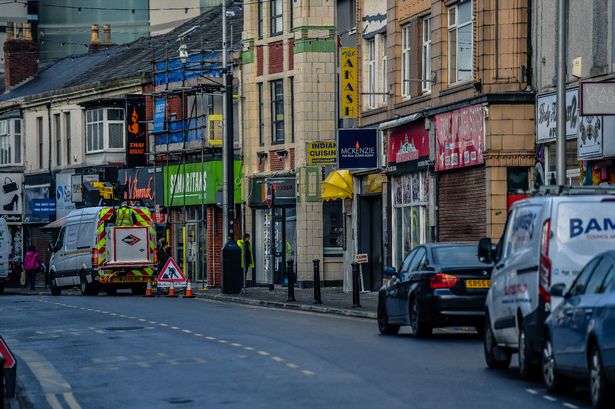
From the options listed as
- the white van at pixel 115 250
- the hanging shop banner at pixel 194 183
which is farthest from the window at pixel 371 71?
the hanging shop banner at pixel 194 183

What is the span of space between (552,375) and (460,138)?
22425 mm

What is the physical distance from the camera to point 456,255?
25469 mm

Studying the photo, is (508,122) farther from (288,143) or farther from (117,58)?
(117,58)

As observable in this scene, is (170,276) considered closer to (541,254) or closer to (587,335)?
(541,254)

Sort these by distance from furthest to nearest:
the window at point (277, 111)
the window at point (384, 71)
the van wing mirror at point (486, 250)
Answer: the window at point (277, 111)
the window at point (384, 71)
the van wing mirror at point (486, 250)

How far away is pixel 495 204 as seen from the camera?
1443 inches

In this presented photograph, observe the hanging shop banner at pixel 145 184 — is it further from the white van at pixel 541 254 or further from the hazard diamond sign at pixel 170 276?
the white van at pixel 541 254

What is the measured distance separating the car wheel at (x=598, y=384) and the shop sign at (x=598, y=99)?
1372 centimetres

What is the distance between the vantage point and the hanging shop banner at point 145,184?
65.9 m

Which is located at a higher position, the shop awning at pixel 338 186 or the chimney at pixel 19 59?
the chimney at pixel 19 59

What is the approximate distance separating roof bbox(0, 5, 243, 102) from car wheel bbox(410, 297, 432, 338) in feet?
110

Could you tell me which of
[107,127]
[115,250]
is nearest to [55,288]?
[115,250]

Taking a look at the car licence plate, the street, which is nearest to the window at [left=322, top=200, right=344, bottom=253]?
the street

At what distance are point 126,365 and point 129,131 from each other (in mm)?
45859
